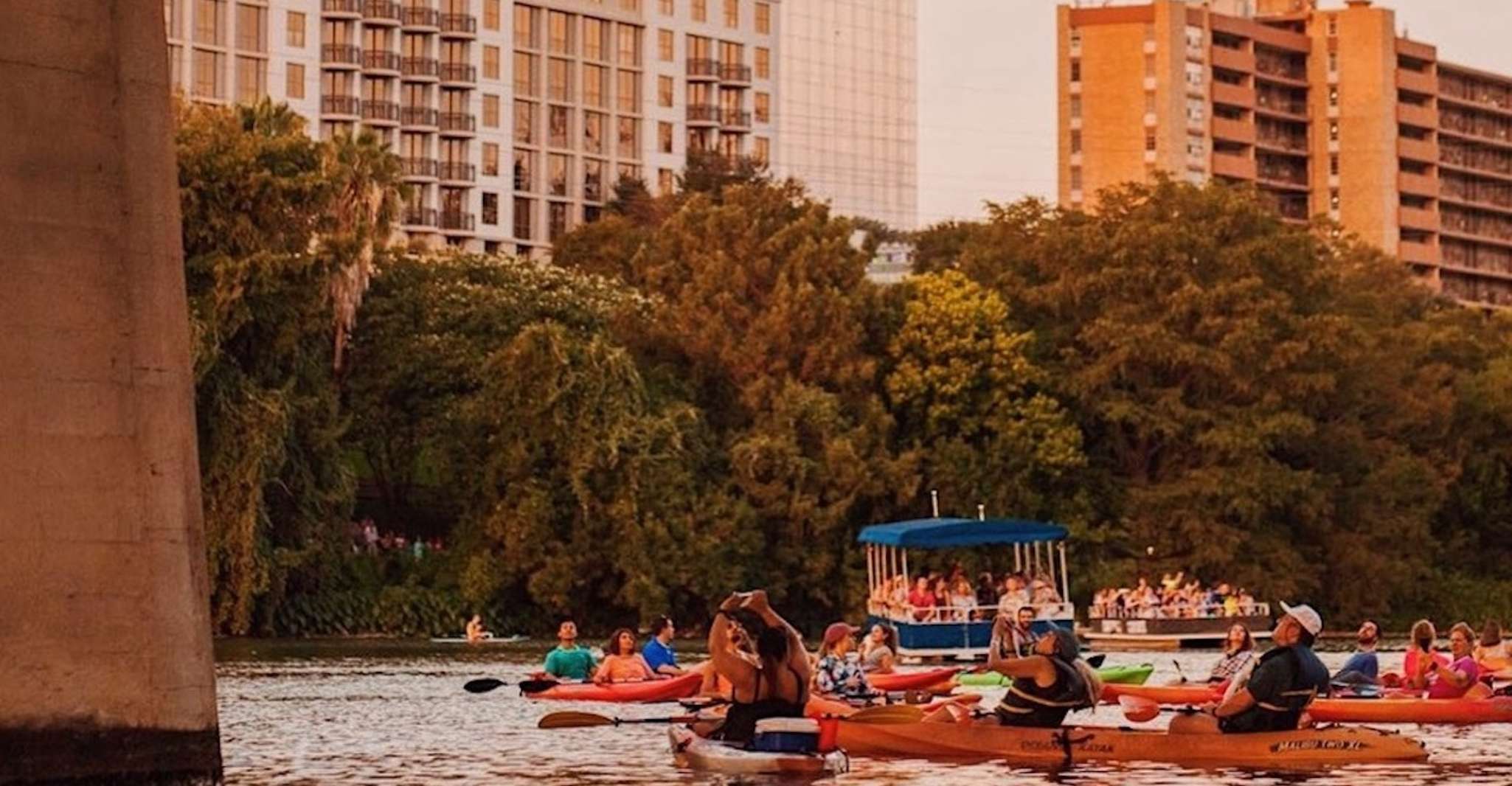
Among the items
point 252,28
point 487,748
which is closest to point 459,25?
point 252,28

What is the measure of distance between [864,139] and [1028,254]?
8950 cm

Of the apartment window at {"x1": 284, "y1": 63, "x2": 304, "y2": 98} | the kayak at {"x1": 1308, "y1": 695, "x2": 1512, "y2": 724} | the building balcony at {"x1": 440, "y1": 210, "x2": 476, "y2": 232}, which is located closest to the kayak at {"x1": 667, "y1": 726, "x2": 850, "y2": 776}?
the kayak at {"x1": 1308, "y1": 695, "x2": 1512, "y2": 724}

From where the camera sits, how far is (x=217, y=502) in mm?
76062

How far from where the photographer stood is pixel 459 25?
160 meters

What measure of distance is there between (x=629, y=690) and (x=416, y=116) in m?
115

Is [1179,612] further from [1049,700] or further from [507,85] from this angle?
[507,85]

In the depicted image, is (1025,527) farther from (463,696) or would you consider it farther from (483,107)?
(483,107)

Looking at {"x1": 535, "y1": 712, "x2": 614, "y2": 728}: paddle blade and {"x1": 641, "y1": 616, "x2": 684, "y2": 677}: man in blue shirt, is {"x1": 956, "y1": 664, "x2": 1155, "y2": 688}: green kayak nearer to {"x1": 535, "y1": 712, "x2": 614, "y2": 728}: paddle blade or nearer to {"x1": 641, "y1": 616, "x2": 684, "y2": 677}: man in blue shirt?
{"x1": 641, "y1": 616, "x2": 684, "y2": 677}: man in blue shirt

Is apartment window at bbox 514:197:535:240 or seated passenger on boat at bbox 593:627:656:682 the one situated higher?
apartment window at bbox 514:197:535:240

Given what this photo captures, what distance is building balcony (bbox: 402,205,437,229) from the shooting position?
516 ft

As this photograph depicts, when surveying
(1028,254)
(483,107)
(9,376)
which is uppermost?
(483,107)

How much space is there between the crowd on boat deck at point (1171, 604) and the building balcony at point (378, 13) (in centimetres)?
7679

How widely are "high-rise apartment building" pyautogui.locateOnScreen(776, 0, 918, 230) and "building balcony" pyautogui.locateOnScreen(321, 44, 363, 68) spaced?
37.1 meters

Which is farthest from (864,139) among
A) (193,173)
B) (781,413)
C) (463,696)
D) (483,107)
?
(463,696)
